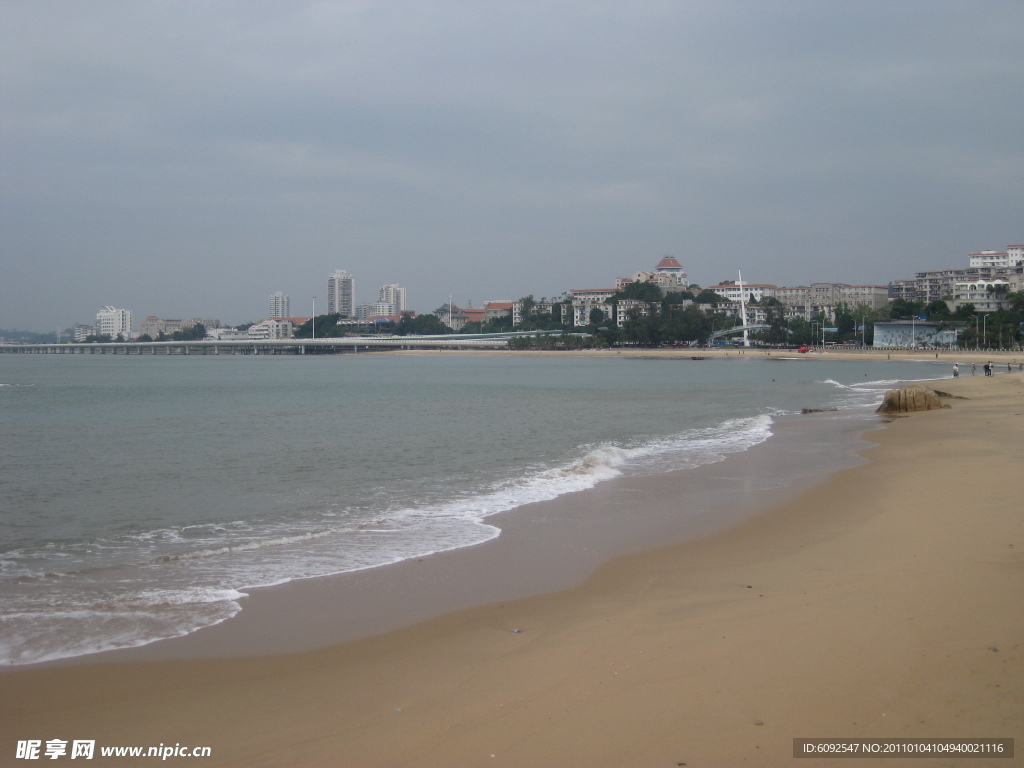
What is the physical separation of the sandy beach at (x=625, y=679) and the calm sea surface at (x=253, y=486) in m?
1.16

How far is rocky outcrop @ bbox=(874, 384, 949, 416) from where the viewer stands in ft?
68.3

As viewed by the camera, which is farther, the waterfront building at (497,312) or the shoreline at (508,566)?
the waterfront building at (497,312)

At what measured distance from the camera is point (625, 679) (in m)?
4.01

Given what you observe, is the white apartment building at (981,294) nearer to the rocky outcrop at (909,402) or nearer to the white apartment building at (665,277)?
the white apartment building at (665,277)

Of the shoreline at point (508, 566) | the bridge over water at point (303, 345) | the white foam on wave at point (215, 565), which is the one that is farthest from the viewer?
the bridge over water at point (303, 345)

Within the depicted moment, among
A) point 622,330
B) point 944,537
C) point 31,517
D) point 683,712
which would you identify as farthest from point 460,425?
point 622,330

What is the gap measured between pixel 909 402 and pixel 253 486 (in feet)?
59.5

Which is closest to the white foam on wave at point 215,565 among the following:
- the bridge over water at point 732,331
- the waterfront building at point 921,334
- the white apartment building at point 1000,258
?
the waterfront building at point 921,334

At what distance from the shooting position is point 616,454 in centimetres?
1407

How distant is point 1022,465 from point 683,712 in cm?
958

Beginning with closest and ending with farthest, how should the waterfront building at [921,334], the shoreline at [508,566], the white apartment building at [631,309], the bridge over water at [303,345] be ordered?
1. the shoreline at [508,566]
2. the waterfront building at [921,334]
3. the white apartment building at [631,309]
4. the bridge over water at [303,345]

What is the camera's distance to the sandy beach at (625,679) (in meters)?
3.38

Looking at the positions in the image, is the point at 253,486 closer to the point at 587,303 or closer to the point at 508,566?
the point at 508,566

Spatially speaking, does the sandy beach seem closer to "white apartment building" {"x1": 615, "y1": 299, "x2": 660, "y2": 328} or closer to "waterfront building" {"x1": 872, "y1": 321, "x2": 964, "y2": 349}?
"waterfront building" {"x1": 872, "y1": 321, "x2": 964, "y2": 349}
